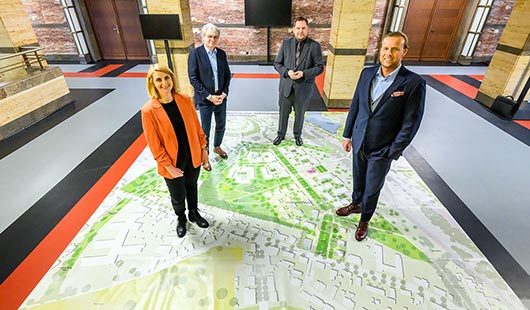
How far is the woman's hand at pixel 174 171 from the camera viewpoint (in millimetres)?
2146

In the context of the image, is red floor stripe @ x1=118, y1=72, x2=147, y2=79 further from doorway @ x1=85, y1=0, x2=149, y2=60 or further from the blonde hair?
the blonde hair

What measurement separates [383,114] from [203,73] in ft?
6.76

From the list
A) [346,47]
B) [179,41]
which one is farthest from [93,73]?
[346,47]

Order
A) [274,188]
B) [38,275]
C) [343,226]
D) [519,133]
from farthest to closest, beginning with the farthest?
1. [519,133]
2. [274,188]
3. [343,226]
4. [38,275]

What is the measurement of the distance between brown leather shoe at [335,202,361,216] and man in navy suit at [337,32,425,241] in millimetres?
360

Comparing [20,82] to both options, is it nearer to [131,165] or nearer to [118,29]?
[131,165]

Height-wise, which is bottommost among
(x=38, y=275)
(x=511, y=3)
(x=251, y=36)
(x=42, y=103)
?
(x=38, y=275)

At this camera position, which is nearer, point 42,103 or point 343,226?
point 343,226

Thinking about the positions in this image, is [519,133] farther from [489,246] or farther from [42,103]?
[42,103]

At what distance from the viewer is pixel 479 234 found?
2756mm

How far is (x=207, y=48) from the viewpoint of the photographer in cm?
304

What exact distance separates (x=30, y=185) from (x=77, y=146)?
37.9 inches

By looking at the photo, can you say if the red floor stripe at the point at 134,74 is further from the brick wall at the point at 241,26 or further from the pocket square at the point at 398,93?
the pocket square at the point at 398,93

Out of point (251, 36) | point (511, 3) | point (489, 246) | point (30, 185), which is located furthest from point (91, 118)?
point (511, 3)
